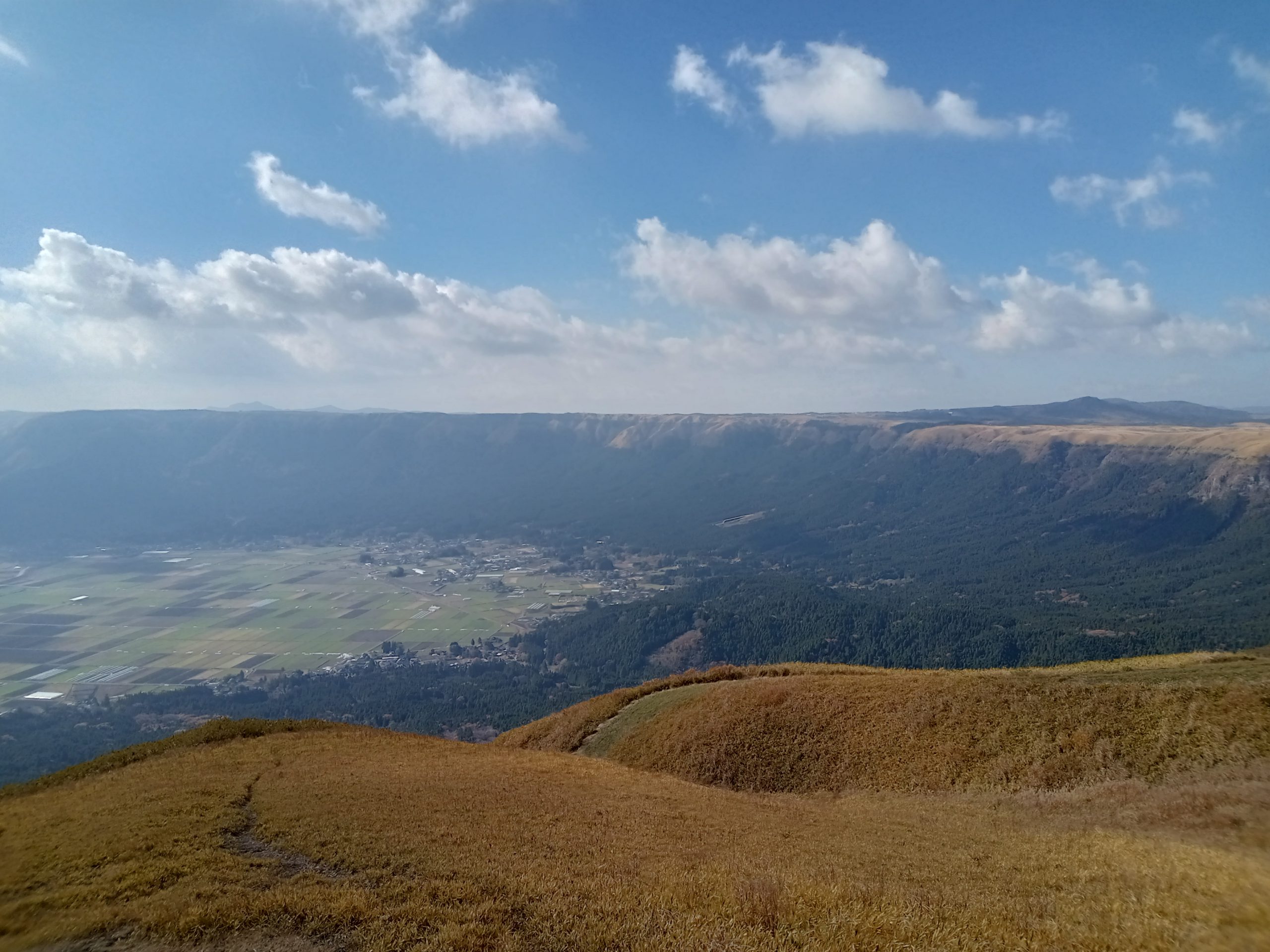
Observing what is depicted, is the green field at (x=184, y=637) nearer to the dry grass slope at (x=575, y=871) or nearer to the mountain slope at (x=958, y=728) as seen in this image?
the mountain slope at (x=958, y=728)

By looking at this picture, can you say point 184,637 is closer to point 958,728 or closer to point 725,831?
point 725,831

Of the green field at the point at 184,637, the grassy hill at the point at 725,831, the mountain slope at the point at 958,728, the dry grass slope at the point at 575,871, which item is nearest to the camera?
the dry grass slope at the point at 575,871

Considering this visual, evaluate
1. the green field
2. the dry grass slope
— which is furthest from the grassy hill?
the green field

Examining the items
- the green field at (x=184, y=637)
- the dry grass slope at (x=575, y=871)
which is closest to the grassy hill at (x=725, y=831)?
the dry grass slope at (x=575, y=871)

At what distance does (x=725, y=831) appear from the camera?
Answer: 71.2 feet

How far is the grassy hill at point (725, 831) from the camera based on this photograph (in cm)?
1203

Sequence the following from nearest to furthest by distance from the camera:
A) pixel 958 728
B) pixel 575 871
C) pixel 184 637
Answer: pixel 575 871
pixel 958 728
pixel 184 637

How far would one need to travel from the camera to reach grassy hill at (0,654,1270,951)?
12031 millimetres

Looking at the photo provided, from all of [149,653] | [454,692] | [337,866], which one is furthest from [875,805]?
[149,653]

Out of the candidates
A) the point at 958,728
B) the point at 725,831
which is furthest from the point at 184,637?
the point at 958,728

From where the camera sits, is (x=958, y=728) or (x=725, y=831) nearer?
(x=725, y=831)

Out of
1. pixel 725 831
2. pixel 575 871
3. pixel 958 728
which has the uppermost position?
pixel 575 871

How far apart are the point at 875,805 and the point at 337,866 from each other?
2163cm

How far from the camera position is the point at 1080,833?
20500mm
